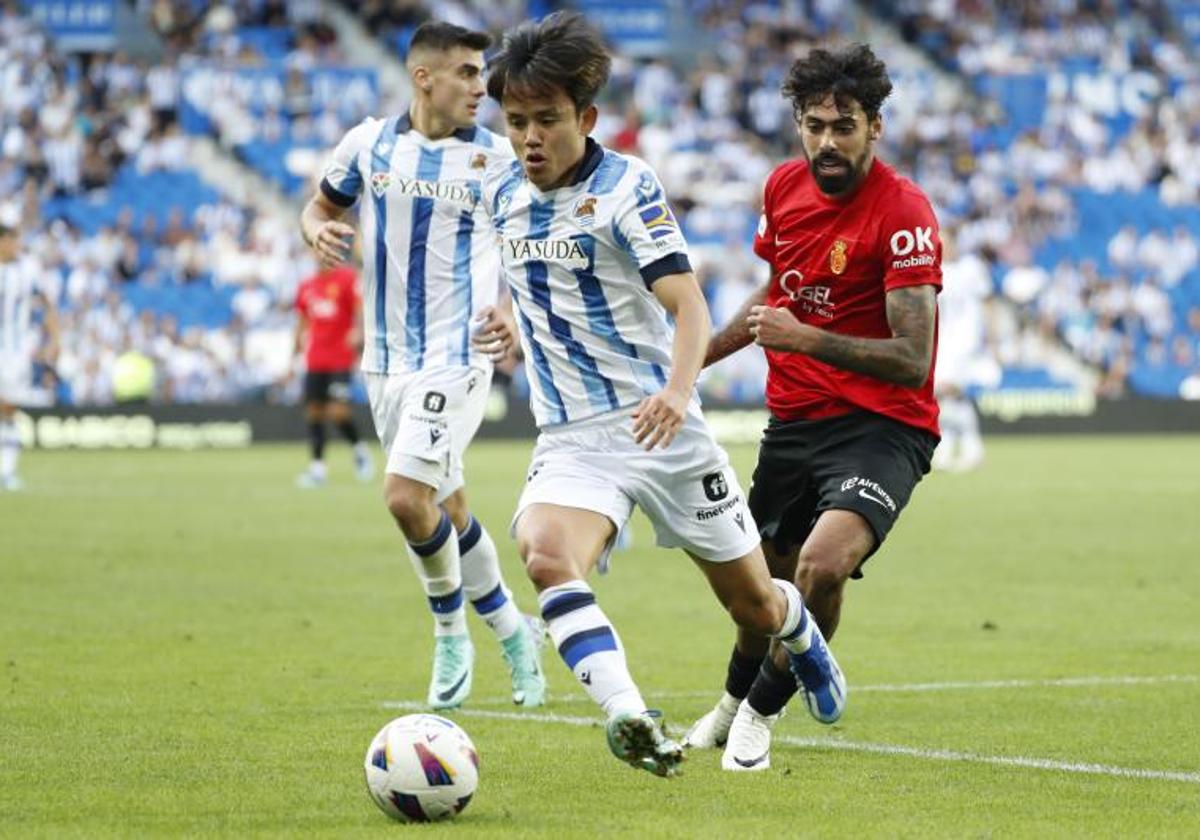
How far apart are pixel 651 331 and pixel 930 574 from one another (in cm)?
786

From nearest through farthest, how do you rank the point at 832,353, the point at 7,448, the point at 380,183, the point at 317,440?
1. the point at 832,353
2. the point at 380,183
3. the point at 7,448
4. the point at 317,440

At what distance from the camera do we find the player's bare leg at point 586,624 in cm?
606

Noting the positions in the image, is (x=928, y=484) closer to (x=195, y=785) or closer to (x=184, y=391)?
(x=184, y=391)

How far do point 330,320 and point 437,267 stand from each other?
1501cm

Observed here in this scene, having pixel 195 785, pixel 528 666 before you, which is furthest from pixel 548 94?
pixel 528 666

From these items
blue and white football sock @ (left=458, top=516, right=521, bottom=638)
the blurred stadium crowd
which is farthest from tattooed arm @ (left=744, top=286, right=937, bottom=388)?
the blurred stadium crowd

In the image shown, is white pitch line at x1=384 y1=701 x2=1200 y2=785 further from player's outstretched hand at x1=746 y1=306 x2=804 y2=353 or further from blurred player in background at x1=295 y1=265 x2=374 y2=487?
blurred player in background at x1=295 y1=265 x2=374 y2=487

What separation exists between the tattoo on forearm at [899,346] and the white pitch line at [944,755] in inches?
49.0

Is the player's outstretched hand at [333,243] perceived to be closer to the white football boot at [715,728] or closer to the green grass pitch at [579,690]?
the green grass pitch at [579,690]

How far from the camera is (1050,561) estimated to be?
15281 mm

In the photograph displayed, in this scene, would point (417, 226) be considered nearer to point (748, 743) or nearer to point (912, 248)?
point (912, 248)

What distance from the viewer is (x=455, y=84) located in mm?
9289

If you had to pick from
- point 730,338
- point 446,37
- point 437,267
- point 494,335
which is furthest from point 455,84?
point 730,338

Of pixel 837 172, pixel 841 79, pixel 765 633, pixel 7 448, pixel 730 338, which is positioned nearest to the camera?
pixel 765 633
